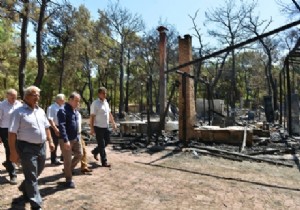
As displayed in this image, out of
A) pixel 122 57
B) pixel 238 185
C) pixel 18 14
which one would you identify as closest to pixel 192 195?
pixel 238 185

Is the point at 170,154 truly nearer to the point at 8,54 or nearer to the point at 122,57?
the point at 8,54

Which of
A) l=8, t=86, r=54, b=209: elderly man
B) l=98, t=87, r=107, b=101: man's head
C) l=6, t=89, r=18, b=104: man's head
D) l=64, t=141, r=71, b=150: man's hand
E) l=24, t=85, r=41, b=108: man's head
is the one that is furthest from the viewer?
l=98, t=87, r=107, b=101: man's head

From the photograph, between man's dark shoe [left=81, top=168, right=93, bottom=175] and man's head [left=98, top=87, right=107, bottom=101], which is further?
man's head [left=98, top=87, right=107, bottom=101]

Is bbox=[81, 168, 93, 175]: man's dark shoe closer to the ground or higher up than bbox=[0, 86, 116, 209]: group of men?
closer to the ground

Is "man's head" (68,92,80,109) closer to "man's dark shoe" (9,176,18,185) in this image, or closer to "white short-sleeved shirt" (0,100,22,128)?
"white short-sleeved shirt" (0,100,22,128)

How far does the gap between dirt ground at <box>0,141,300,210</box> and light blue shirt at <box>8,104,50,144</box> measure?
110 cm

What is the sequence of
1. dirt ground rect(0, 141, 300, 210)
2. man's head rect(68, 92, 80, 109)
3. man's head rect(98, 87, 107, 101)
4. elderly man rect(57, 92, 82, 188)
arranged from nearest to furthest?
dirt ground rect(0, 141, 300, 210)
elderly man rect(57, 92, 82, 188)
man's head rect(68, 92, 80, 109)
man's head rect(98, 87, 107, 101)

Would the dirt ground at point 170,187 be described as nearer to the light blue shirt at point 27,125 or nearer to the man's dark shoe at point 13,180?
the man's dark shoe at point 13,180

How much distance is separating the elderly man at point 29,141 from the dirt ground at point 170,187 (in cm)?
53

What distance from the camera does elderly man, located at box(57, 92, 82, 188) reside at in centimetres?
679

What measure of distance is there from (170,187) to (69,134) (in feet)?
7.16

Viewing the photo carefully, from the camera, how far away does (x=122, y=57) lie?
45.4 m

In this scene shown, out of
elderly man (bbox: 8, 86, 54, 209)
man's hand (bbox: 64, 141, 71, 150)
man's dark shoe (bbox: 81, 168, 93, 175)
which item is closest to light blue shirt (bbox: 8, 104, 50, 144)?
elderly man (bbox: 8, 86, 54, 209)

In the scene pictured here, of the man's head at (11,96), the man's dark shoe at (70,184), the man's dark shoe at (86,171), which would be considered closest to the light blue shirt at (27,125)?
the man's dark shoe at (70,184)
